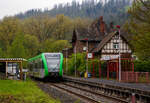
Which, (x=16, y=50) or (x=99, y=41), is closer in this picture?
(x=16, y=50)

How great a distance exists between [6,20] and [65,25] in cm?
1735

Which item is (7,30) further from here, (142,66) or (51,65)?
(51,65)

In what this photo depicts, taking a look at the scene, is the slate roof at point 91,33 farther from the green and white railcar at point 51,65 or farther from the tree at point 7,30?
the green and white railcar at point 51,65

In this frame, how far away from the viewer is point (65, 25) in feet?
250

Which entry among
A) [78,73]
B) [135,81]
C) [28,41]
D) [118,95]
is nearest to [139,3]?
[135,81]

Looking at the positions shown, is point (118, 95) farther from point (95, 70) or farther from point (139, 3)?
point (95, 70)

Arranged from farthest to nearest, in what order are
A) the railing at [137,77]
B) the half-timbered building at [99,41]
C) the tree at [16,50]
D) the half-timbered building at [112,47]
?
the tree at [16,50] → the half-timbered building at [99,41] → the half-timbered building at [112,47] → the railing at [137,77]

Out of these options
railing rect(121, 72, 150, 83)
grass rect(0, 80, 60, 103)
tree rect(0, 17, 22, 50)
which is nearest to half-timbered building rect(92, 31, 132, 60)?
railing rect(121, 72, 150, 83)

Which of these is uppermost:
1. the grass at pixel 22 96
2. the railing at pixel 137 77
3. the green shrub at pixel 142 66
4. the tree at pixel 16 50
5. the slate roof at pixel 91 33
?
the slate roof at pixel 91 33

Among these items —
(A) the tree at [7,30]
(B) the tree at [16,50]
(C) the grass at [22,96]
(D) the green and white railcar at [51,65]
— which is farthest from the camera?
(A) the tree at [7,30]

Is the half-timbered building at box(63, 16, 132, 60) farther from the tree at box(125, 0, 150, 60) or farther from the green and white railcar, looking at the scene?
the tree at box(125, 0, 150, 60)

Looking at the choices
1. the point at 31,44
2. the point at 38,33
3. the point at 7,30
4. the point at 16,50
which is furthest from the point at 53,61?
the point at 38,33

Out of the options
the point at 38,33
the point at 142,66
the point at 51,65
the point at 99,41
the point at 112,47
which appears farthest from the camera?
the point at 38,33

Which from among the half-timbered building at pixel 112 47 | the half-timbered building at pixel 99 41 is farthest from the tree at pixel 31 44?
the half-timbered building at pixel 112 47
